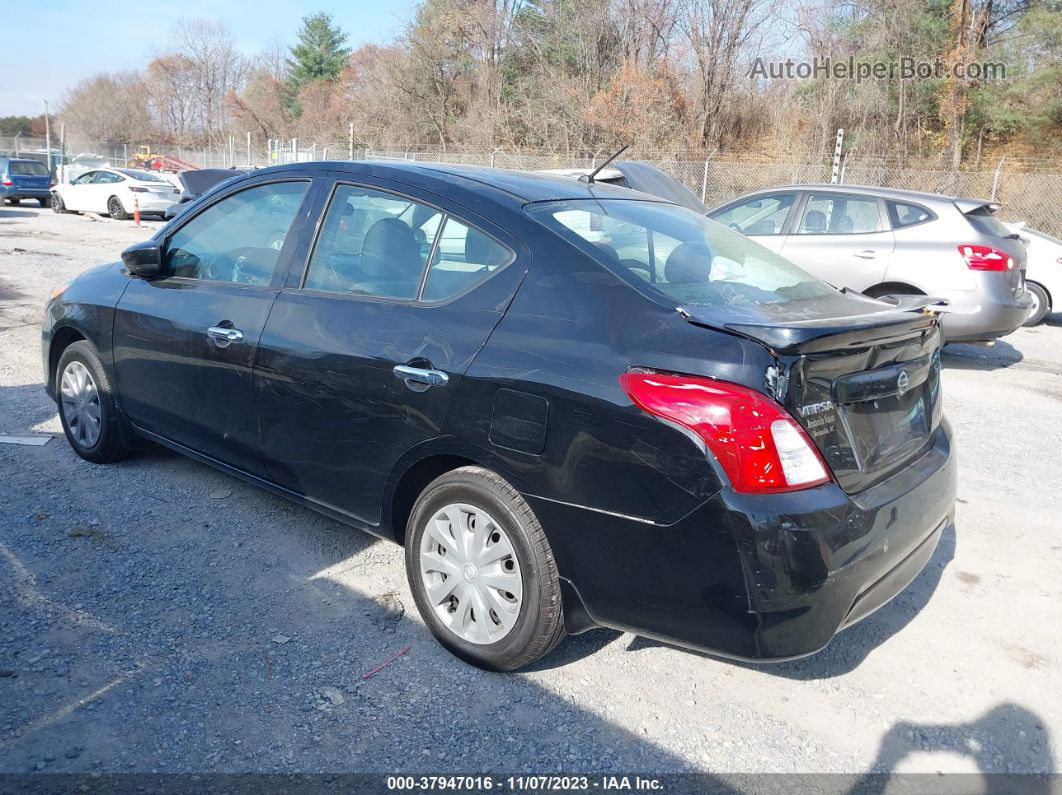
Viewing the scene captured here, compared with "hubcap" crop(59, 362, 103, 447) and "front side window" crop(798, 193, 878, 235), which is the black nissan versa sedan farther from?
"front side window" crop(798, 193, 878, 235)

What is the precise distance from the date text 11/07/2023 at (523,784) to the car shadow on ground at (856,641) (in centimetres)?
52

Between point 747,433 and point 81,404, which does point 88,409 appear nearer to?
point 81,404

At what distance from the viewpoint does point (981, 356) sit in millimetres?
9336

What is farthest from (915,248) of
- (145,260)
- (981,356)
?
(145,260)

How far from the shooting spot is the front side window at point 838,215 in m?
8.55

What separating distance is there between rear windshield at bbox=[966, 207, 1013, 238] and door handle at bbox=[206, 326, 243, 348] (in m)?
6.99

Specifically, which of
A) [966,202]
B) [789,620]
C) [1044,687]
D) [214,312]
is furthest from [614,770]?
[966,202]

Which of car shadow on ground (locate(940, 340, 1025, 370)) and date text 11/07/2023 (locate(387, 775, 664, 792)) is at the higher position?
car shadow on ground (locate(940, 340, 1025, 370))

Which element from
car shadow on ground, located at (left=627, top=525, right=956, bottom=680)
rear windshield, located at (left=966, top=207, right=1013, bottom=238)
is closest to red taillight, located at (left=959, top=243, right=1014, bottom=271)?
rear windshield, located at (left=966, top=207, right=1013, bottom=238)

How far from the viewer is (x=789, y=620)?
2.54m

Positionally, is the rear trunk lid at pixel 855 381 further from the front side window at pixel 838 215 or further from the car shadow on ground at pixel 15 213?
the car shadow on ground at pixel 15 213

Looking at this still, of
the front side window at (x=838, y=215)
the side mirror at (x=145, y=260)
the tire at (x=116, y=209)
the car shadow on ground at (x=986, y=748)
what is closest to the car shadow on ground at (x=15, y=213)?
the tire at (x=116, y=209)

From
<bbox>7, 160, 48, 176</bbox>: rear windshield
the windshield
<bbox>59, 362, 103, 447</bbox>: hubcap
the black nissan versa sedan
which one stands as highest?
<bbox>7, 160, 48, 176</bbox>: rear windshield

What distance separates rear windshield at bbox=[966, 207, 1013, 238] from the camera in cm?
809
